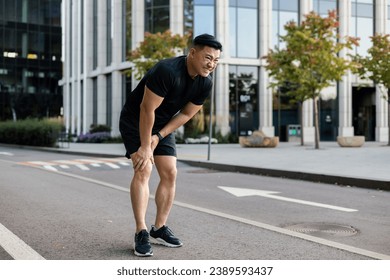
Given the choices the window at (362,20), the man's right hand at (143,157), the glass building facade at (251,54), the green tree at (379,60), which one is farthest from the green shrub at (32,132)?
the man's right hand at (143,157)

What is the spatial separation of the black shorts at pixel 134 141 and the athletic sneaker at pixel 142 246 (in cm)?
67

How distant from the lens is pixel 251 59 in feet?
111

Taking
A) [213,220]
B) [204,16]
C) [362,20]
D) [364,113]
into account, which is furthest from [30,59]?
[213,220]

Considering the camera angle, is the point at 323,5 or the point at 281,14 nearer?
Answer: the point at 281,14

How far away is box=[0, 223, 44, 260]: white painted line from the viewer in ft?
12.8

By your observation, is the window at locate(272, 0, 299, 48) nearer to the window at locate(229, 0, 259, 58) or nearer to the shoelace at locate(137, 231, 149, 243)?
the window at locate(229, 0, 259, 58)

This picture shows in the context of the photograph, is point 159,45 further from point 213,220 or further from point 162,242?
point 162,242

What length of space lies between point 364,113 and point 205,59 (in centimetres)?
3559

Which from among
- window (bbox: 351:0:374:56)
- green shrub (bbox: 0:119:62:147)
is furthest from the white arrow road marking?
window (bbox: 351:0:374:56)

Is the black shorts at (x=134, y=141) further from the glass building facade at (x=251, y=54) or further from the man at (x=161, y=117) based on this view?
the glass building facade at (x=251, y=54)

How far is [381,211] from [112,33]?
111 ft

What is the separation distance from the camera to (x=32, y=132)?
27906 millimetres

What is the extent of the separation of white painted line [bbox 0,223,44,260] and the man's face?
185 centimetres
